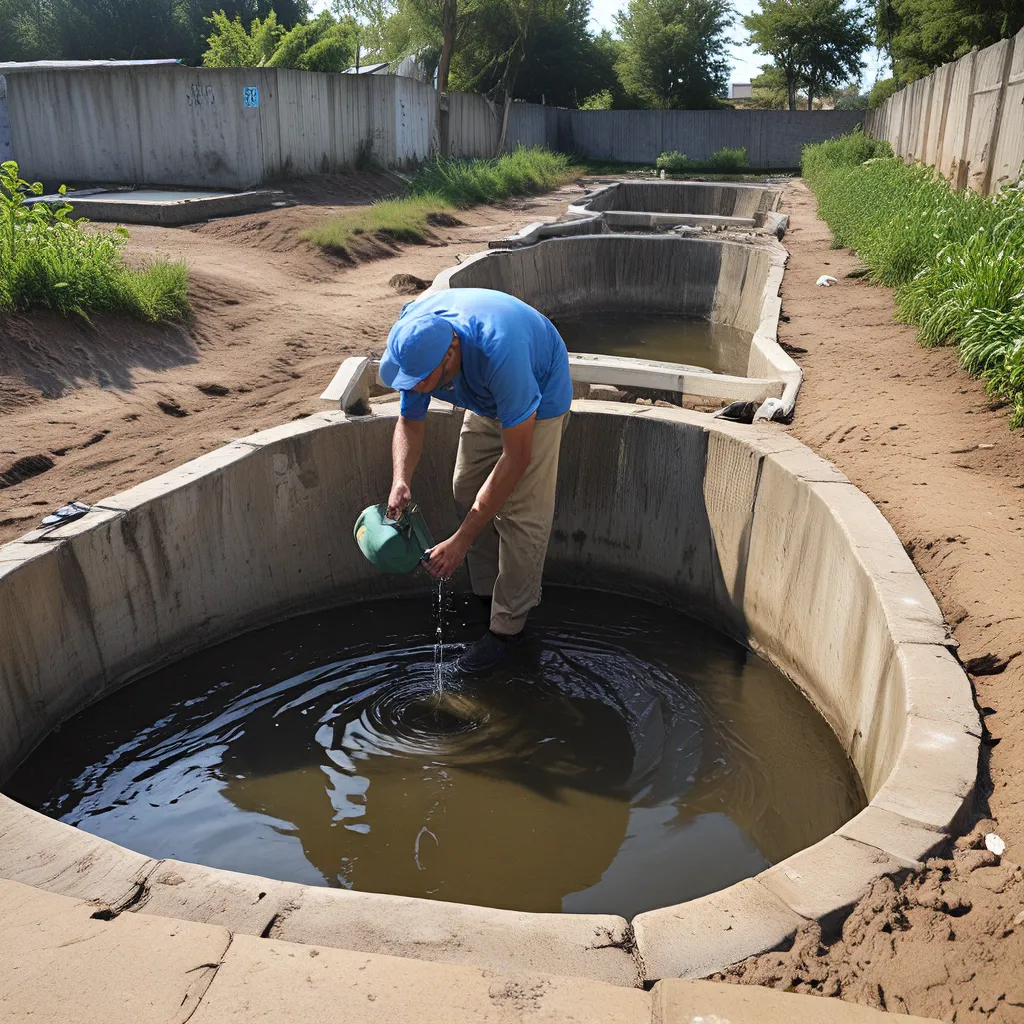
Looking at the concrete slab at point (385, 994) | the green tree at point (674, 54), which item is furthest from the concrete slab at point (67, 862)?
the green tree at point (674, 54)

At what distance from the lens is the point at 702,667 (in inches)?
179

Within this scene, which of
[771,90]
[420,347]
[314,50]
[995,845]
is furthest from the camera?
[771,90]

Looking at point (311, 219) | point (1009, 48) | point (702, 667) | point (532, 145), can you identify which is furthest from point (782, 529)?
point (532, 145)

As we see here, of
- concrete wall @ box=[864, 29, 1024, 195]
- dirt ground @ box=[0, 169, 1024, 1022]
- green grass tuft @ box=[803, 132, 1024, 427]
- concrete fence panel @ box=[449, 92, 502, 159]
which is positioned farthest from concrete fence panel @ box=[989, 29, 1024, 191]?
concrete fence panel @ box=[449, 92, 502, 159]

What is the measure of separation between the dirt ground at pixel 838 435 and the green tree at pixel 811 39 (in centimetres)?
3083

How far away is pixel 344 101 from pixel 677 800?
16.6 metres

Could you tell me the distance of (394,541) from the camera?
3.77 m

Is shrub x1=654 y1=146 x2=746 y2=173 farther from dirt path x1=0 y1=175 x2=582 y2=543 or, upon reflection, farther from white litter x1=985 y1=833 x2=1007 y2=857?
white litter x1=985 y1=833 x2=1007 y2=857

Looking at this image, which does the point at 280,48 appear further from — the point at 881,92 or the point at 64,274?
the point at 881,92

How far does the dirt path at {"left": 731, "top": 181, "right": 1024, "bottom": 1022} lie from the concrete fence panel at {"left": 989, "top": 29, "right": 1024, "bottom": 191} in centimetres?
269

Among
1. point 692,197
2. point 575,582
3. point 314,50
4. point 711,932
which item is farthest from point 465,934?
point 314,50

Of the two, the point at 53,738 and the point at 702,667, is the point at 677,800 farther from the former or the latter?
the point at 53,738

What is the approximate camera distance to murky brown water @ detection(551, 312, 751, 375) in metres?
11.0

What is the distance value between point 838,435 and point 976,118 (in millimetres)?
8343
